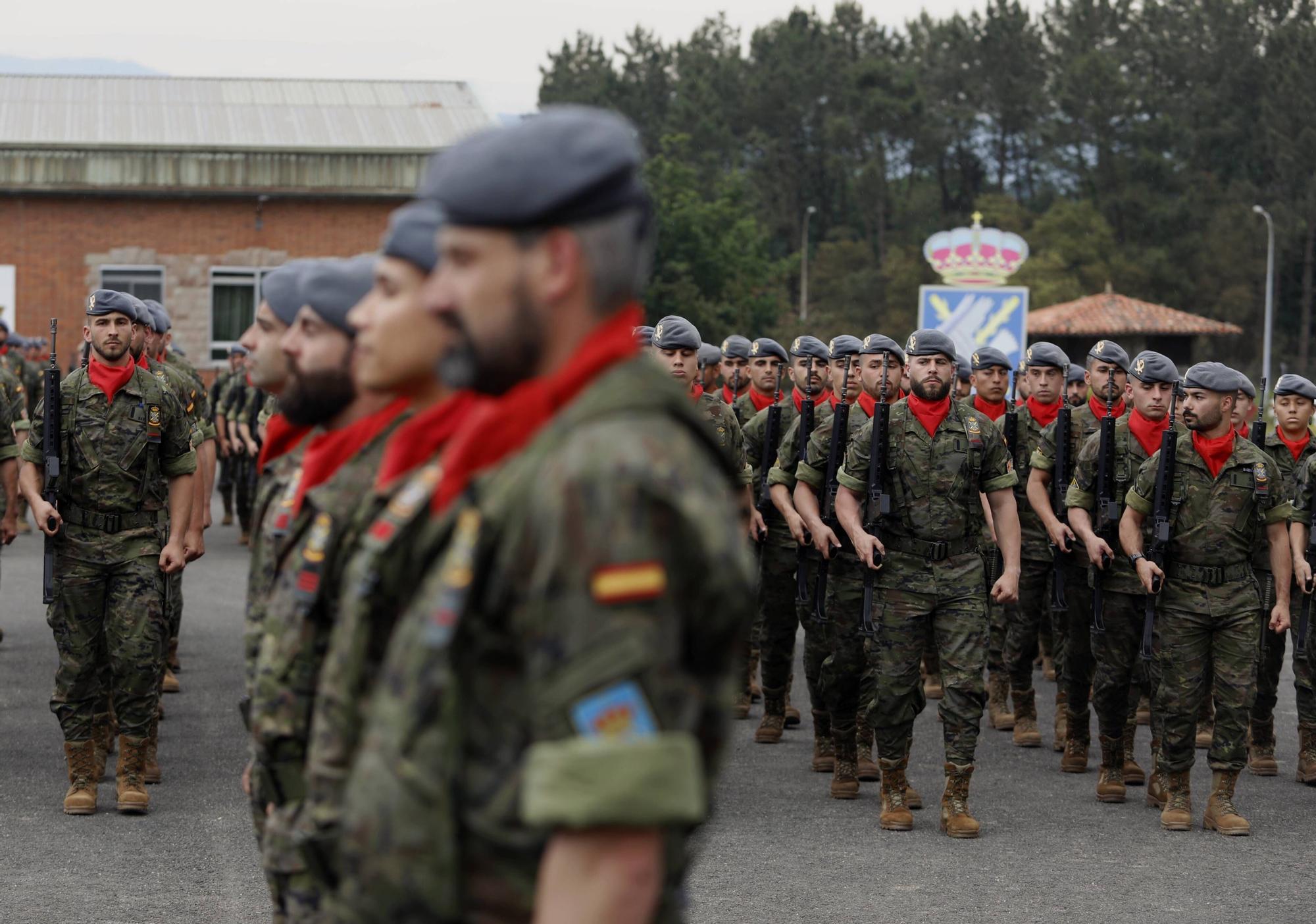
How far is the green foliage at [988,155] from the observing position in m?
74.1

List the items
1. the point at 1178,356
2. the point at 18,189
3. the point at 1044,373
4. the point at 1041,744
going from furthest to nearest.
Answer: the point at 1178,356, the point at 18,189, the point at 1044,373, the point at 1041,744

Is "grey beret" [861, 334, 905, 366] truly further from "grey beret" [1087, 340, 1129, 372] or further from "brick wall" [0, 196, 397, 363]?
"brick wall" [0, 196, 397, 363]

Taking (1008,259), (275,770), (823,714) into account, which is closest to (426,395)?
(275,770)

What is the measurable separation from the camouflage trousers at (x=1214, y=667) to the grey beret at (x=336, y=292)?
5872mm

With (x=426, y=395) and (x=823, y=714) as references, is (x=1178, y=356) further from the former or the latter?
(x=426, y=395)

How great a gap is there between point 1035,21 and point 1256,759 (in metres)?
81.9

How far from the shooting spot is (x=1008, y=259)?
98.3 ft

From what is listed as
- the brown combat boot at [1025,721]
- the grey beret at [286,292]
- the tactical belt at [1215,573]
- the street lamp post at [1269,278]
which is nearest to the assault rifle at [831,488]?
the tactical belt at [1215,573]

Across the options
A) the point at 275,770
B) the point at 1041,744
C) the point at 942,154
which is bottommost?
the point at 1041,744

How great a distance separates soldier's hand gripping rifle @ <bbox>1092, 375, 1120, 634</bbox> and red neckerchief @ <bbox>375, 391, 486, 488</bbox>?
297 inches

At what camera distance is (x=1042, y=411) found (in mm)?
12617

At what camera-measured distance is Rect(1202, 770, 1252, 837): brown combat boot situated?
8898 mm

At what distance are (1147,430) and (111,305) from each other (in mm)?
5510

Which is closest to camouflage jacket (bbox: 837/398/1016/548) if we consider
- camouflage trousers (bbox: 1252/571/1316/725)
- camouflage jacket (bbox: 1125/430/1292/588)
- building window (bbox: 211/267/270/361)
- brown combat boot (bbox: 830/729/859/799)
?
camouflage jacket (bbox: 1125/430/1292/588)
